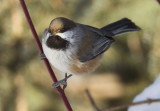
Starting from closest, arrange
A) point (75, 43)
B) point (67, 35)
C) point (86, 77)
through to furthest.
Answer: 1. point (67, 35)
2. point (75, 43)
3. point (86, 77)

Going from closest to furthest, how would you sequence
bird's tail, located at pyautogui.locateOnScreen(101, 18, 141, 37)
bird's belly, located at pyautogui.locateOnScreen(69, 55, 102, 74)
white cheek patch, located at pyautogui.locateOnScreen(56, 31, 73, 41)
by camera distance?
1. white cheek patch, located at pyautogui.locateOnScreen(56, 31, 73, 41)
2. bird's belly, located at pyautogui.locateOnScreen(69, 55, 102, 74)
3. bird's tail, located at pyautogui.locateOnScreen(101, 18, 141, 37)

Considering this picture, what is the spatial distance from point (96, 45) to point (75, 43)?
0.19 meters

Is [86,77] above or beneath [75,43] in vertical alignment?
above

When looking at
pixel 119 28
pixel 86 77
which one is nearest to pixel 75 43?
pixel 119 28

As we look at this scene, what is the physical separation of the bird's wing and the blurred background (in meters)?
0.39

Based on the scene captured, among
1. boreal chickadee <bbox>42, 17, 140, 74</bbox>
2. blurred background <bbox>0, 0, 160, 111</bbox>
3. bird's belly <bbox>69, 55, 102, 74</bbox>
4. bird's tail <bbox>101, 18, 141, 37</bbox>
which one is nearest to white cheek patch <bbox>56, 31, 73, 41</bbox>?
boreal chickadee <bbox>42, 17, 140, 74</bbox>

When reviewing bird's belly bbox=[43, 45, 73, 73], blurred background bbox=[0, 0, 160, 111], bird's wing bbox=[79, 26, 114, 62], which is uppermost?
blurred background bbox=[0, 0, 160, 111]

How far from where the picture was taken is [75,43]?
147 cm

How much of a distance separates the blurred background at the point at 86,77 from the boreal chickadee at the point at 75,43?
38 cm

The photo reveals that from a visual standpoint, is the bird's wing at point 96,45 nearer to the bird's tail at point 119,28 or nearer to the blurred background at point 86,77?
the bird's tail at point 119,28

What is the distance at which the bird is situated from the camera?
4.32 ft

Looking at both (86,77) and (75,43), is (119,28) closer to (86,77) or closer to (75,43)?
(75,43)

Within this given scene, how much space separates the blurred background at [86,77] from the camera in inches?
82.8

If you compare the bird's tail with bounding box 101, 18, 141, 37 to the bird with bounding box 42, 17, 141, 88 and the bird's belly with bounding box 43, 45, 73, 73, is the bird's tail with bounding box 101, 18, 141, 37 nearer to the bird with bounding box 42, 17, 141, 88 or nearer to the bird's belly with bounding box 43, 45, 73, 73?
the bird with bounding box 42, 17, 141, 88
